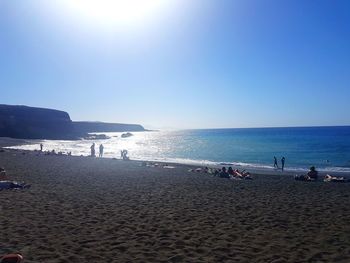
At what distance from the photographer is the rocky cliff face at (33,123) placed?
314ft

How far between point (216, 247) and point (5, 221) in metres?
5.43

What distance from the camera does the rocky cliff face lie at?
95.6 metres

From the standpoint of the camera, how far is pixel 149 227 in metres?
8.86

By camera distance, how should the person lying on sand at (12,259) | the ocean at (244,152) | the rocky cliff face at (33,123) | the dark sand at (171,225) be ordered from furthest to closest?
the rocky cliff face at (33,123) → the ocean at (244,152) → the dark sand at (171,225) → the person lying on sand at (12,259)

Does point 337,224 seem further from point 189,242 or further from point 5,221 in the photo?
point 5,221

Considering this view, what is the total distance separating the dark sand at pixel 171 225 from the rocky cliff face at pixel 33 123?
Answer: 8935 cm

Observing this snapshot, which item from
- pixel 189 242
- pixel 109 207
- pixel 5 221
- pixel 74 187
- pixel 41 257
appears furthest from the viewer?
pixel 74 187

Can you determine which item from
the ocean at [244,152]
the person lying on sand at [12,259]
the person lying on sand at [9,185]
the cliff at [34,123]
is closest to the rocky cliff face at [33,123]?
the cliff at [34,123]

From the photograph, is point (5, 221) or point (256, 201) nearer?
point (5, 221)

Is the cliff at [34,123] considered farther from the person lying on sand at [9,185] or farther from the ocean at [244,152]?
the person lying on sand at [9,185]

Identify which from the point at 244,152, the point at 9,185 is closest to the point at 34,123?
the point at 244,152

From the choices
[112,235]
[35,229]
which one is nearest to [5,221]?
[35,229]

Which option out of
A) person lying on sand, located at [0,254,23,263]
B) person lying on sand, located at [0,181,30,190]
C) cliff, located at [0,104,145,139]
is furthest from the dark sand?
cliff, located at [0,104,145,139]

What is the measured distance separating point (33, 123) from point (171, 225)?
102504 mm
